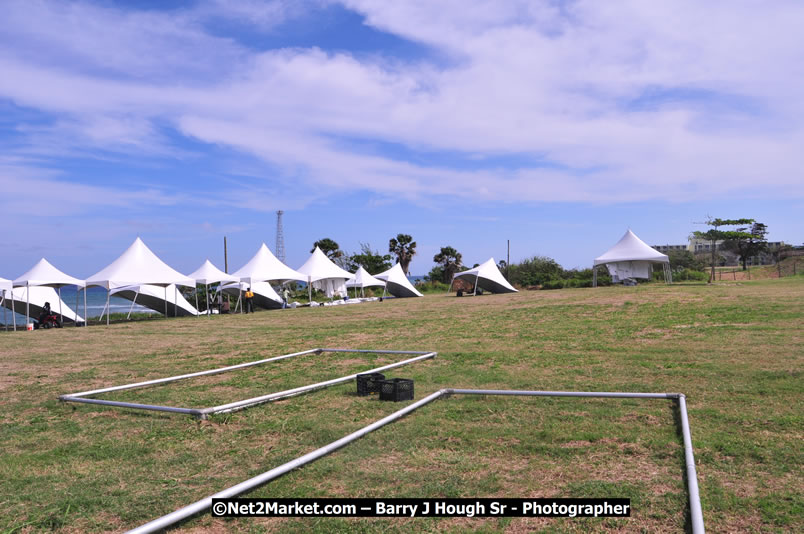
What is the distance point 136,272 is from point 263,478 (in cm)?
2006

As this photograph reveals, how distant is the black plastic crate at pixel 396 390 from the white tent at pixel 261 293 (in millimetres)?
22861

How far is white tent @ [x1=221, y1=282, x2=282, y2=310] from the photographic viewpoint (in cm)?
2803

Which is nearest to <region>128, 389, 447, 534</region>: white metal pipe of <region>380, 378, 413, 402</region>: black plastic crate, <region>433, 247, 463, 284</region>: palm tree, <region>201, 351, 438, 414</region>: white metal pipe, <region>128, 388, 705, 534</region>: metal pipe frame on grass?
<region>128, 388, 705, 534</region>: metal pipe frame on grass

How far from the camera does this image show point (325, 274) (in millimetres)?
31172

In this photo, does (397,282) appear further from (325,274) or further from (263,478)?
(263,478)

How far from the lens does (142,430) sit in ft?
16.6

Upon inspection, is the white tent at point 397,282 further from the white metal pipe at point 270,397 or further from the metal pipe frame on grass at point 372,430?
the metal pipe frame on grass at point 372,430

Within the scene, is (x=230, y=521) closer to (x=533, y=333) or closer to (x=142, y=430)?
(x=142, y=430)

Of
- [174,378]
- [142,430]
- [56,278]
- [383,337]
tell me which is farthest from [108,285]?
[142,430]

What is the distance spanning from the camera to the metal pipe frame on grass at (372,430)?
2.87 m

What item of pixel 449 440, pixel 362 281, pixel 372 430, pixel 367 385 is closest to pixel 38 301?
pixel 362 281

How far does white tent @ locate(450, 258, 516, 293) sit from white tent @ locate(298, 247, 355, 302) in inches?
269

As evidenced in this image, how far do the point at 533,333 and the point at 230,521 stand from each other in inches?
364

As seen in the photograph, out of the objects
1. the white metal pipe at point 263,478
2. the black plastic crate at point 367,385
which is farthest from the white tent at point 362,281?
the white metal pipe at point 263,478
